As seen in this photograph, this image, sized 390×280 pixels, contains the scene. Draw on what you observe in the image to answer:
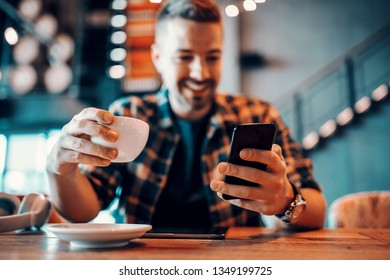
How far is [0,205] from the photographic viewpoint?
815mm

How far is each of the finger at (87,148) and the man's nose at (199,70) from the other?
511 millimetres

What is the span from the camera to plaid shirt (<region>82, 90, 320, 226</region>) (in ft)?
3.42

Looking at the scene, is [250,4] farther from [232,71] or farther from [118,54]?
Answer: [118,54]

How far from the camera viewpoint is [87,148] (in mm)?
651

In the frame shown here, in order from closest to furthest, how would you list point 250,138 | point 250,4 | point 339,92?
point 250,138
point 250,4
point 339,92

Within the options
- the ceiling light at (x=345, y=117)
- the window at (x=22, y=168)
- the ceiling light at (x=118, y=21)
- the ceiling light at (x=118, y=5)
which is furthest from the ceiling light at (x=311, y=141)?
the window at (x=22, y=168)

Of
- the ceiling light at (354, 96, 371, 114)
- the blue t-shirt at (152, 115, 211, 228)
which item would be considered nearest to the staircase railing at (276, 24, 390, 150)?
the ceiling light at (354, 96, 371, 114)

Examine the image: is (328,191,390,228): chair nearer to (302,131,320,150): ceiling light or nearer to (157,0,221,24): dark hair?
(157,0,221,24): dark hair

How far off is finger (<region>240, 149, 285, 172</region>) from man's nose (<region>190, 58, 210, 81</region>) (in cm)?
46

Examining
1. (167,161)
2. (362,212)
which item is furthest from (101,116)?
(362,212)

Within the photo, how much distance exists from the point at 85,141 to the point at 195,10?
62 centimetres
